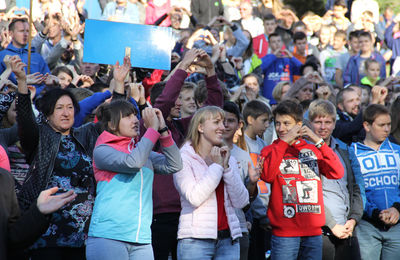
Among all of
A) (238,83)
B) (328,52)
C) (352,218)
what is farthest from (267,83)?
(352,218)

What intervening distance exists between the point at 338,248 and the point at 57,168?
10.3 ft

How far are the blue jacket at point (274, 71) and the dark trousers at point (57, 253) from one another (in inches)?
286

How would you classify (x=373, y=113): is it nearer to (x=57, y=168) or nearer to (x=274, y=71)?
(x=57, y=168)

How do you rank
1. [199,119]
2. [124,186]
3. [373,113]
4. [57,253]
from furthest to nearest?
[373,113]
[199,119]
[57,253]
[124,186]

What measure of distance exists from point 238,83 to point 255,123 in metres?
3.46

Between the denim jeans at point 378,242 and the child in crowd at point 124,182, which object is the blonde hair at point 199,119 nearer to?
the child in crowd at point 124,182

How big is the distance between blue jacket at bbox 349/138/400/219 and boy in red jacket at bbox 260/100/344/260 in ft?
3.33

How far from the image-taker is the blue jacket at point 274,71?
12.1 metres

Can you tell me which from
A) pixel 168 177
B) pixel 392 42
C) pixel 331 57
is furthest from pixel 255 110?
pixel 392 42

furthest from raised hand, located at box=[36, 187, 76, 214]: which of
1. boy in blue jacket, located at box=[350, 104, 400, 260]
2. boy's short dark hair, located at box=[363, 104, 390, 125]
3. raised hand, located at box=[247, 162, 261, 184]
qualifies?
boy's short dark hair, located at box=[363, 104, 390, 125]

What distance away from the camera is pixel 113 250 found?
485 cm

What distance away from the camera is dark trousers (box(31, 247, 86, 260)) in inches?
202

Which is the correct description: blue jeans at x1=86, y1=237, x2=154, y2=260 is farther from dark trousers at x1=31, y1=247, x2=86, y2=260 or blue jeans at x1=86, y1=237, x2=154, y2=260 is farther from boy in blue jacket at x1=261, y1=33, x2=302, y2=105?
boy in blue jacket at x1=261, y1=33, x2=302, y2=105

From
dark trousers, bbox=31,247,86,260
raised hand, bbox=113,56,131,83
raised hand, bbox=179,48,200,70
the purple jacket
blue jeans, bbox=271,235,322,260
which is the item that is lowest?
blue jeans, bbox=271,235,322,260
